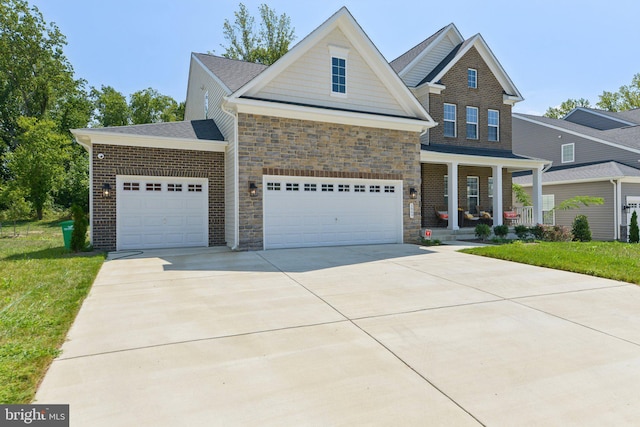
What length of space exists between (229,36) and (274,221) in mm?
25104

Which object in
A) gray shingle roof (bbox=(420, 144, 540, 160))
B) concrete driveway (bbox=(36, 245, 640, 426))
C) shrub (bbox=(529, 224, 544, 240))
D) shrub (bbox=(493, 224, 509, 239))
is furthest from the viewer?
gray shingle roof (bbox=(420, 144, 540, 160))

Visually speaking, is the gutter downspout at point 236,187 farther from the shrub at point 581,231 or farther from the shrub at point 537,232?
the shrub at point 581,231

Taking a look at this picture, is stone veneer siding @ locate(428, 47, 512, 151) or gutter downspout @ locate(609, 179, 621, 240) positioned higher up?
stone veneer siding @ locate(428, 47, 512, 151)

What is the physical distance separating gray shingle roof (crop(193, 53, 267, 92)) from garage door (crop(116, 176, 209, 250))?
3.56m

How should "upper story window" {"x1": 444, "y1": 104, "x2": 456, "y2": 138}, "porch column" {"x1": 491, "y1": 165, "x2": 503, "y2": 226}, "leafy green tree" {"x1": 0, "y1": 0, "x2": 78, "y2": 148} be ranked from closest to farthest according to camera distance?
1. "porch column" {"x1": 491, "y1": 165, "x2": 503, "y2": 226}
2. "upper story window" {"x1": 444, "y1": 104, "x2": 456, "y2": 138}
3. "leafy green tree" {"x1": 0, "y1": 0, "x2": 78, "y2": 148}

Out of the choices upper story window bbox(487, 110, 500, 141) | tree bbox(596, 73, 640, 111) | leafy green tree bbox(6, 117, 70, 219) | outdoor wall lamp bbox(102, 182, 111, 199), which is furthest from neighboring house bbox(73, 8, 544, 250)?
tree bbox(596, 73, 640, 111)

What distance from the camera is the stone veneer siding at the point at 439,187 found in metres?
16.7

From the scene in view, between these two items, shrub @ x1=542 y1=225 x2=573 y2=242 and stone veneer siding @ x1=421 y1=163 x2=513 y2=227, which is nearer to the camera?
shrub @ x1=542 y1=225 x2=573 y2=242

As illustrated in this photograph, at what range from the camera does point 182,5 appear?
12.4 metres

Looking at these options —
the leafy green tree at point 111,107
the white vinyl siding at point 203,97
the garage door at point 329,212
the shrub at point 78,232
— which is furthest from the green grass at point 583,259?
the leafy green tree at point 111,107

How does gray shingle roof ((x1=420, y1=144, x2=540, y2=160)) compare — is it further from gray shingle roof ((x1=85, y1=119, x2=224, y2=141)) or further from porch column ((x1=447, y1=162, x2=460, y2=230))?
gray shingle roof ((x1=85, y1=119, x2=224, y2=141))

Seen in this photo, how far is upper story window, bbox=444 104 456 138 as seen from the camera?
694 inches

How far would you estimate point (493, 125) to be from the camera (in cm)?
1872

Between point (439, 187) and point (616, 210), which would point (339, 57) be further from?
point (616, 210)
